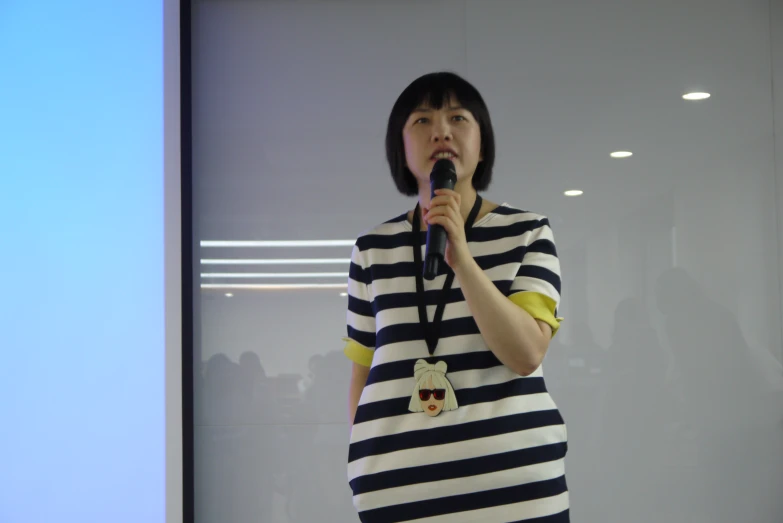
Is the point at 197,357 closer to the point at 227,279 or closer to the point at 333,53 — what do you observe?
the point at 227,279

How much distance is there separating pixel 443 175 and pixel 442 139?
87 millimetres

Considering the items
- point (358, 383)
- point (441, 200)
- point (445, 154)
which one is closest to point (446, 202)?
point (441, 200)

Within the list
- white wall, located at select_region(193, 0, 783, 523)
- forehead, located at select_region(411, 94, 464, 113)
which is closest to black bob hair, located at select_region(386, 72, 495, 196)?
forehead, located at select_region(411, 94, 464, 113)

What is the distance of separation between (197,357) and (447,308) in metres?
2.20

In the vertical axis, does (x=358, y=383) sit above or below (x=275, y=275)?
below

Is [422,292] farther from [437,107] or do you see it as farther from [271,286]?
[271,286]

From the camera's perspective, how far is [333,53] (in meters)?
3.35

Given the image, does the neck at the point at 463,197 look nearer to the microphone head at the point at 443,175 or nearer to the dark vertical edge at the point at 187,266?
the microphone head at the point at 443,175

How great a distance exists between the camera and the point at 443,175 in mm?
1327

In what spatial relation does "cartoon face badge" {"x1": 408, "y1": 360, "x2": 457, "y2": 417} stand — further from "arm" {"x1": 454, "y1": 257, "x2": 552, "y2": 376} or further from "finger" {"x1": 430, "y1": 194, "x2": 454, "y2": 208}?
"finger" {"x1": 430, "y1": 194, "x2": 454, "y2": 208}

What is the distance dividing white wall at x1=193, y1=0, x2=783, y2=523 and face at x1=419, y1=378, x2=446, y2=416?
6.69 feet

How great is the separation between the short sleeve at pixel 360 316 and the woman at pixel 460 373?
0.05 m

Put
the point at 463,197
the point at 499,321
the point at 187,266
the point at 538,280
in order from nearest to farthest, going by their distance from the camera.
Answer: the point at 499,321 → the point at 538,280 → the point at 463,197 → the point at 187,266

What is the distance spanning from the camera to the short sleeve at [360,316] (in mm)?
1454
